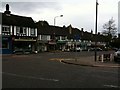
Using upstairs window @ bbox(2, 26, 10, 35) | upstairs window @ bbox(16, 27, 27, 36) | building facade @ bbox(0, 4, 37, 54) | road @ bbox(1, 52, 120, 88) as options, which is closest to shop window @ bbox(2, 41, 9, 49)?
building facade @ bbox(0, 4, 37, 54)

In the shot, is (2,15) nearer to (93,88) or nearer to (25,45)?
(25,45)

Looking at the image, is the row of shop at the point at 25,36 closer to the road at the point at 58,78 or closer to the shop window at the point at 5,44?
the shop window at the point at 5,44

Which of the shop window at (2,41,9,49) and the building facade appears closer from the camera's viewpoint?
the shop window at (2,41,9,49)

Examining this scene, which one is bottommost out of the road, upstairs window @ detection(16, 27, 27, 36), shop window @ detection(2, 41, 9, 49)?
the road

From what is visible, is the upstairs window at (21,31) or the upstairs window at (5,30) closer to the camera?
the upstairs window at (5,30)

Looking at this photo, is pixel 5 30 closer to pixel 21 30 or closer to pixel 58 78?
pixel 21 30

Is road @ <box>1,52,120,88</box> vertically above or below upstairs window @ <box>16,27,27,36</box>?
below

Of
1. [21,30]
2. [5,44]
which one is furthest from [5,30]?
[21,30]

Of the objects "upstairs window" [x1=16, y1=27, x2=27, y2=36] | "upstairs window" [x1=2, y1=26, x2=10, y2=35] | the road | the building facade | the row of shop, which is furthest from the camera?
"upstairs window" [x1=16, y1=27, x2=27, y2=36]

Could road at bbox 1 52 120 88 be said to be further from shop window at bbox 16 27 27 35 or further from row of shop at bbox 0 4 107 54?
shop window at bbox 16 27 27 35

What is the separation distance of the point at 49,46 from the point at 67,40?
13246 millimetres

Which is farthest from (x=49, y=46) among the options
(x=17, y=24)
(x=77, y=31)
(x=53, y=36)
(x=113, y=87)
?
(x=113, y=87)

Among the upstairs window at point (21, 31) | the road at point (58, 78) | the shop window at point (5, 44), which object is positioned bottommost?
the road at point (58, 78)

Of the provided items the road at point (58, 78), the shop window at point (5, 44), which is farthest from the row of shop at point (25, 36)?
the road at point (58, 78)
